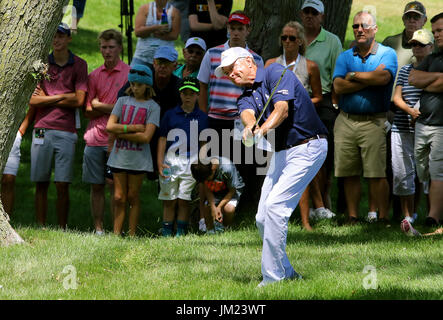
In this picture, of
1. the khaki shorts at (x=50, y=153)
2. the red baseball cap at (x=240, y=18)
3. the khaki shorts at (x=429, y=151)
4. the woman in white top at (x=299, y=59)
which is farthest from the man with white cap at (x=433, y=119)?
the khaki shorts at (x=50, y=153)

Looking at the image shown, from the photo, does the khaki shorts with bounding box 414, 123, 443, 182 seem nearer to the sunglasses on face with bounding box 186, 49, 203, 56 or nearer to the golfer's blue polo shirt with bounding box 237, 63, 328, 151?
the golfer's blue polo shirt with bounding box 237, 63, 328, 151

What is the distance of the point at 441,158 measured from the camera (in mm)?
9039

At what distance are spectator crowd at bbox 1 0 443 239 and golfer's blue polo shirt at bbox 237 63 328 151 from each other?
2.38 m

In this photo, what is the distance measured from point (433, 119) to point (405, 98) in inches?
29.2

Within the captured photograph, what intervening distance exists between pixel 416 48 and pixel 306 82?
1.45m

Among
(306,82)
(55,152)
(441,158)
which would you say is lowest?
(55,152)

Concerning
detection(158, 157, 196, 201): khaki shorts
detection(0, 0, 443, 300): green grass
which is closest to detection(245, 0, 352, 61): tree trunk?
detection(158, 157, 196, 201): khaki shorts

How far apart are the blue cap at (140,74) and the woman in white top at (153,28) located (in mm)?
2244

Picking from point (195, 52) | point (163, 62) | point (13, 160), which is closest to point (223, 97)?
point (163, 62)

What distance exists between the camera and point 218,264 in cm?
748

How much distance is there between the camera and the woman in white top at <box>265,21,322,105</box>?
9.42 m

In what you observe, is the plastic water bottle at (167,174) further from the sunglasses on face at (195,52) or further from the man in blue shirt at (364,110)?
the man in blue shirt at (364,110)

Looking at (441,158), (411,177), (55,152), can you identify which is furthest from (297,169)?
(55,152)
